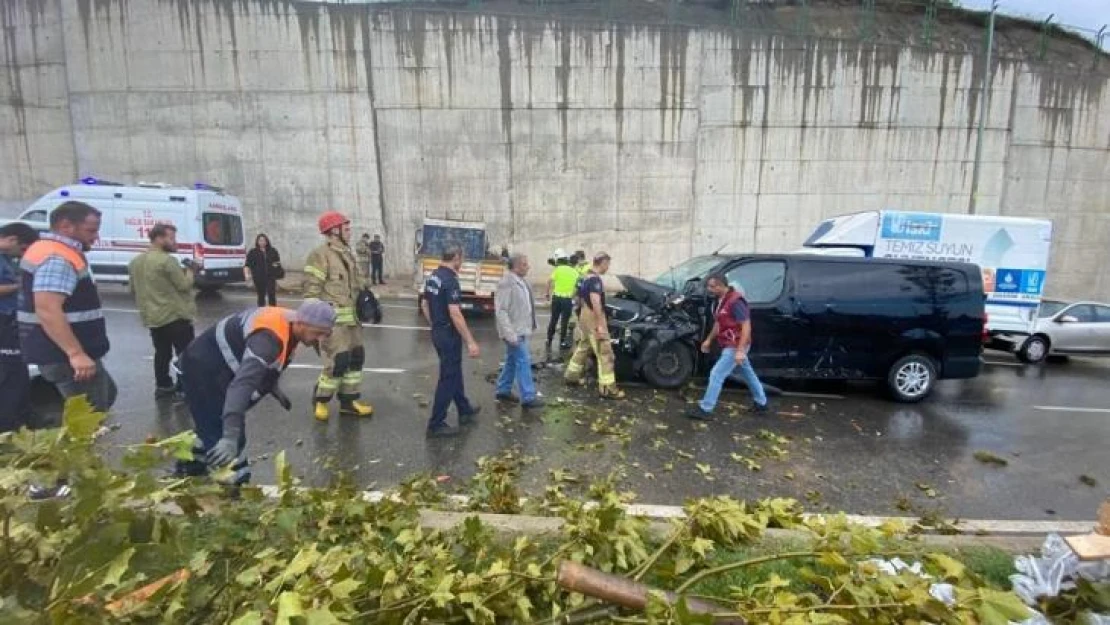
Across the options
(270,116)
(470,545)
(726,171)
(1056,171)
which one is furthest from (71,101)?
(1056,171)

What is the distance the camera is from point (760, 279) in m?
6.69

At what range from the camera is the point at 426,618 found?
186 centimetres

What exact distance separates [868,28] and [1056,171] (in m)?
7.49

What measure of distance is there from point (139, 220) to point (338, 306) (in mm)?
10328

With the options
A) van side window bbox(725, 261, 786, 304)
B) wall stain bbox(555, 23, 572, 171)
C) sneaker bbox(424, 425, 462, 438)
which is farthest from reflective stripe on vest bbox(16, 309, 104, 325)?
wall stain bbox(555, 23, 572, 171)

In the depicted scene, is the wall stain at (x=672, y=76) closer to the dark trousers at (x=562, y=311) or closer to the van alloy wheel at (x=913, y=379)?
the dark trousers at (x=562, y=311)

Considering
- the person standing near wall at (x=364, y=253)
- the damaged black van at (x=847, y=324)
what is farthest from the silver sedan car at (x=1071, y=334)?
the person standing near wall at (x=364, y=253)

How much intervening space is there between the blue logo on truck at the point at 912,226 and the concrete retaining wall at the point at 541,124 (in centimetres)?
736

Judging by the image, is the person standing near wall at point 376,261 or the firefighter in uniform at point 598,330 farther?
the person standing near wall at point 376,261

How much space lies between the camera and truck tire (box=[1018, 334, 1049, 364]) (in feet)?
32.4

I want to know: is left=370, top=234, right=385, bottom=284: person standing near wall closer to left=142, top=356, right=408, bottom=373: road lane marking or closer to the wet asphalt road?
the wet asphalt road

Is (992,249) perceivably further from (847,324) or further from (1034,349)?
(847,324)

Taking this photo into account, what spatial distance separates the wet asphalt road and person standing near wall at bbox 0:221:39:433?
34.9 inches

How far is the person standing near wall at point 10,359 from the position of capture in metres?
3.62
